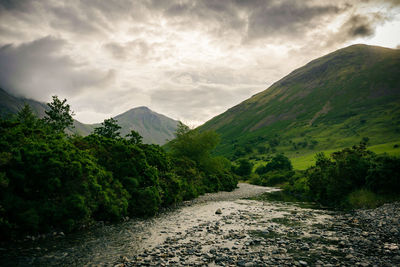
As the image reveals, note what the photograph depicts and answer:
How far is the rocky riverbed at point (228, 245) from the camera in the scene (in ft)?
38.3

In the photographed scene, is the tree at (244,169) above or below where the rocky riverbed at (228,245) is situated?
below

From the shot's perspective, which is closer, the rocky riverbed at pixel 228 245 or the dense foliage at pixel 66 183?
the rocky riverbed at pixel 228 245

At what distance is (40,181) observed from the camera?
16359 millimetres

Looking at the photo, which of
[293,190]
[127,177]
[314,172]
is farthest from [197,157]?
[127,177]

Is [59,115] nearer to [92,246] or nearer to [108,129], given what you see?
[108,129]

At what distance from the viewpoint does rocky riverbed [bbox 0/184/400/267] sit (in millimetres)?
11680

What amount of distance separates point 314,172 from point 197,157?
35.7 m

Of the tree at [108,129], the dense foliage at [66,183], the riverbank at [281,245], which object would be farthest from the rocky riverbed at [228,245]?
the tree at [108,129]

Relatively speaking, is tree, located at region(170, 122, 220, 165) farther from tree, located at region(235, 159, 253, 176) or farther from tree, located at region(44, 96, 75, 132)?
tree, located at region(235, 159, 253, 176)

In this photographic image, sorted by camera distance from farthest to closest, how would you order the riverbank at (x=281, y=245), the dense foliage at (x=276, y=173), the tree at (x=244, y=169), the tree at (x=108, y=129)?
the tree at (x=244, y=169) → the dense foliage at (x=276, y=173) → the tree at (x=108, y=129) → the riverbank at (x=281, y=245)

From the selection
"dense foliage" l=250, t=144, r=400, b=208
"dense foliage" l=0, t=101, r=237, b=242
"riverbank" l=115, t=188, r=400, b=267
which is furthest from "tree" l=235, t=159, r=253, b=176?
"riverbank" l=115, t=188, r=400, b=267

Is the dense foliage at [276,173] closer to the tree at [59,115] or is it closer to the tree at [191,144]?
the tree at [191,144]

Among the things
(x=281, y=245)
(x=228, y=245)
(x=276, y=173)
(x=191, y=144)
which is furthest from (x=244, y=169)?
(x=228, y=245)

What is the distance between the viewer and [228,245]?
1455 centimetres
